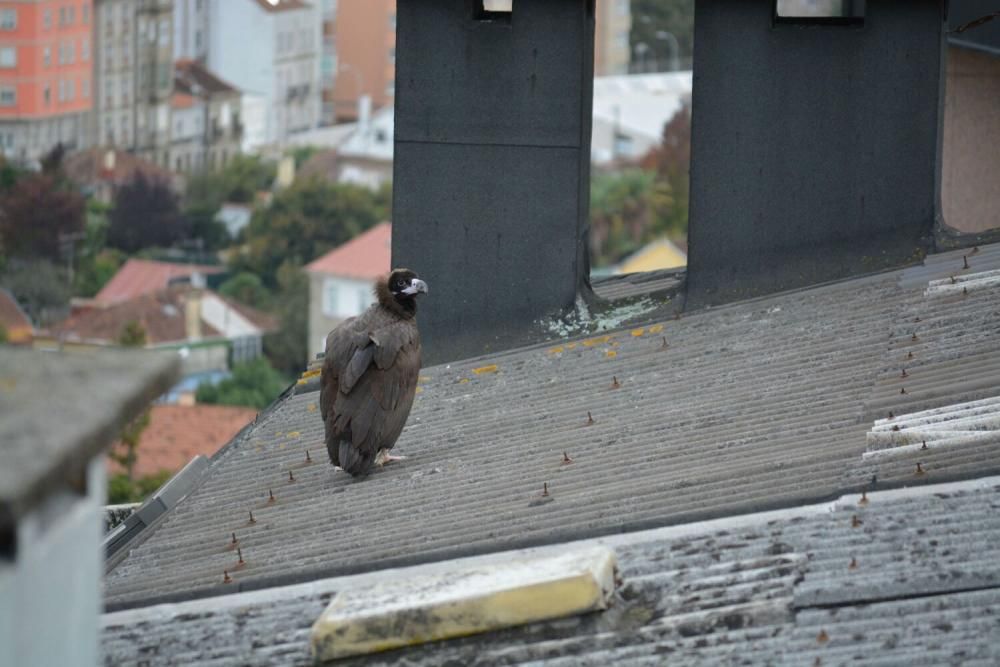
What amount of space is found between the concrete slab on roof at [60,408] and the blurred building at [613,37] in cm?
8643

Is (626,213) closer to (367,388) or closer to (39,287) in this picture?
(39,287)

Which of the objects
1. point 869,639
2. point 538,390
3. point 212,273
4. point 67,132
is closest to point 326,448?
point 538,390

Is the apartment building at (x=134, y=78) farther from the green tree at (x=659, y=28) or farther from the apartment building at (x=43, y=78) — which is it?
the green tree at (x=659, y=28)

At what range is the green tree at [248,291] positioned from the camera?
6706cm

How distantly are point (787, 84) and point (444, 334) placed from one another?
8.38 ft

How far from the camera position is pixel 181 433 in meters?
52.3

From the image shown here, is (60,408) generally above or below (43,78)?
above

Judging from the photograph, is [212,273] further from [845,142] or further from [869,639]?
[869,639]

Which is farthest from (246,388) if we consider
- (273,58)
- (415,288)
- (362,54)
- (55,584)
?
(55,584)

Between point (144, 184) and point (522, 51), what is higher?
point (522, 51)

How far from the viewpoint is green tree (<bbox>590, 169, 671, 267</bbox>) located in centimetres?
7325

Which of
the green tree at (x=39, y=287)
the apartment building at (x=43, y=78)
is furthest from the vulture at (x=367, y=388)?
the apartment building at (x=43, y=78)

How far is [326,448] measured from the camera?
35.4 feet

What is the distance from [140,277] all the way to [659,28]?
112 ft
